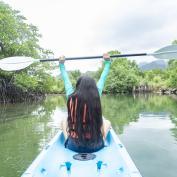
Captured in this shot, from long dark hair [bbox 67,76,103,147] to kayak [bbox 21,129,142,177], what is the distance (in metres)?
0.25

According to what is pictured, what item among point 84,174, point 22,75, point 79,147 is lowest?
point 84,174

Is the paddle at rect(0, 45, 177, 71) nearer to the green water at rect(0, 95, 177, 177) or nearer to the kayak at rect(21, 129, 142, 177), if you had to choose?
the green water at rect(0, 95, 177, 177)

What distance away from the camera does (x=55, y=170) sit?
3150 millimetres

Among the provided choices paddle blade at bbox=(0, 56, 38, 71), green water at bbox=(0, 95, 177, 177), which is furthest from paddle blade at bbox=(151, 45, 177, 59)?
paddle blade at bbox=(0, 56, 38, 71)

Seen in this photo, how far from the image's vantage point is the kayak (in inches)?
113

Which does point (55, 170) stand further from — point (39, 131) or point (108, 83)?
point (108, 83)

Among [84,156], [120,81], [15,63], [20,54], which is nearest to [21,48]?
[20,54]

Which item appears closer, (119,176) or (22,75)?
(119,176)

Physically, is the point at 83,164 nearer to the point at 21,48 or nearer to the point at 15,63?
the point at 15,63

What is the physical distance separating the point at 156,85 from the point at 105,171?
4584 centimetres

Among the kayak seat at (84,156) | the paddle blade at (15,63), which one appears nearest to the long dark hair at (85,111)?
the kayak seat at (84,156)

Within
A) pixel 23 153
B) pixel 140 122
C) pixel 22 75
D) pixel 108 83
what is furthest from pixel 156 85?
pixel 23 153

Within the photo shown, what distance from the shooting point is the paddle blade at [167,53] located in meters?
5.21

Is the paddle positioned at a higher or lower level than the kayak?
higher
